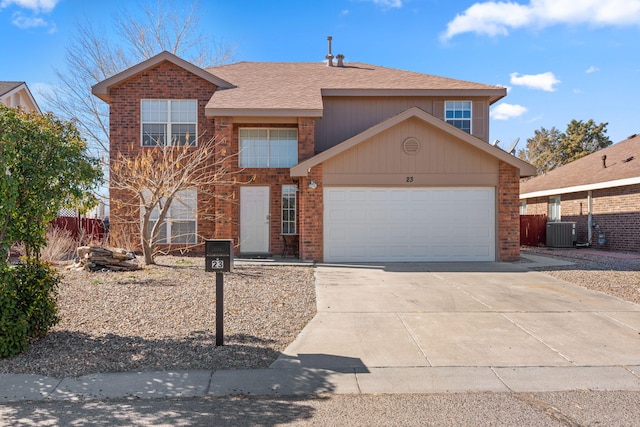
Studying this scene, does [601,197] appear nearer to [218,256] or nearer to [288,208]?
[288,208]

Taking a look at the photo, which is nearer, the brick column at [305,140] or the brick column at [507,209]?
the brick column at [507,209]

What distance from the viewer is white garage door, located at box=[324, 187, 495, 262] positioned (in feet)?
43.4

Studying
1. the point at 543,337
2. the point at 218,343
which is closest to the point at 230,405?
the point at 218,343

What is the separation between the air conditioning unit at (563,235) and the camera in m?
18.8

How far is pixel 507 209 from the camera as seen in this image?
527 inches

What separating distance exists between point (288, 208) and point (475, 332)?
9.14 meters

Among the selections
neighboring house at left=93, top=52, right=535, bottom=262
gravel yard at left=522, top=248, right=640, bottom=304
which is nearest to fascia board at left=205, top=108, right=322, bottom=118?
neighboring house at left=93, top=52, right=535, bottom=262

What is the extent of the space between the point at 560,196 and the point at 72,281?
66.9 feet

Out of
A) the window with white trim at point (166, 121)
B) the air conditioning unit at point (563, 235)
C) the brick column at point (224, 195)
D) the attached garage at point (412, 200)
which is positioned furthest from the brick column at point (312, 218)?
the air conditioning unit at point (563, 235)

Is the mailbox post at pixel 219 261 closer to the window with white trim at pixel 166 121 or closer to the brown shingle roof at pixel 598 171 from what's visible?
the window with white trim at pixel 166 121

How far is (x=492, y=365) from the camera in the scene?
522 centimetres

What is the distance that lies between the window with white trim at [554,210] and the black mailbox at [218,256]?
786 inches

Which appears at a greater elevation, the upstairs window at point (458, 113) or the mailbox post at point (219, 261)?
the upstairs window at point (458, 113)

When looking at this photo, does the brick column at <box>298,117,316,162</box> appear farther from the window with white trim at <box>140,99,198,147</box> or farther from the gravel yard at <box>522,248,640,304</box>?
the gravel yard at <box>522,248,640,304</box>
